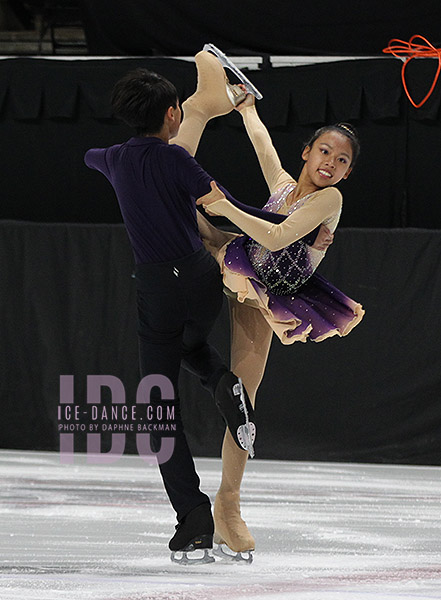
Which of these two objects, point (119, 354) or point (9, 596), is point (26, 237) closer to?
point (119, 354)

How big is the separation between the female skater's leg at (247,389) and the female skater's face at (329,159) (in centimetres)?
44

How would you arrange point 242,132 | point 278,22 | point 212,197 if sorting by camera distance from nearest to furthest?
point 212,197
point 278,22
point 242,132

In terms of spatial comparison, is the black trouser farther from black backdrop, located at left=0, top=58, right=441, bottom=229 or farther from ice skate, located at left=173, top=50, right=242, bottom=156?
black backdrop, located at left=0, top=58, right=441, bottom=229

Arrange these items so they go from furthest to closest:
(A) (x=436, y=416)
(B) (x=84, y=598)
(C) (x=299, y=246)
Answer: (A) (x=436, y=416) → (C) (x=299, y=246) → (B) (x=84, y=598)

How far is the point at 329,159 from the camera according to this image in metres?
2.99

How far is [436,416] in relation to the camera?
5.89m

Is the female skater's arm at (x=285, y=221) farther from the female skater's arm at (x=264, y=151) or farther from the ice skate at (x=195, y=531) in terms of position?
the ice skate at (x=195, y=531)

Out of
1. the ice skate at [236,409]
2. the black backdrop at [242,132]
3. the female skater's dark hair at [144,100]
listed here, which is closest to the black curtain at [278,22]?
the black backdrop at [242,132]

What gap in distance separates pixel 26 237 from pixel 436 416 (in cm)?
266

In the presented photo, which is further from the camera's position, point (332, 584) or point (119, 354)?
point (119, 354)

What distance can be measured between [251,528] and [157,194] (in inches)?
57.5

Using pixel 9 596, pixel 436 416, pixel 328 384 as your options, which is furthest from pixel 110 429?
pixel 9 596

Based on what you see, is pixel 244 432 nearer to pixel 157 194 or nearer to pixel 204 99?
pixel 157 194

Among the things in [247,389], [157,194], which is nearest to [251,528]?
[247,389]
